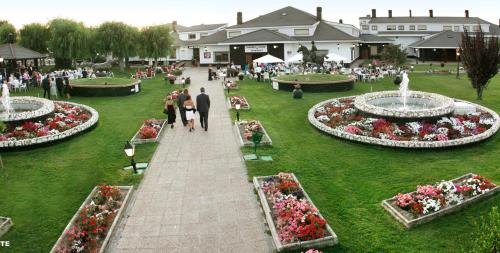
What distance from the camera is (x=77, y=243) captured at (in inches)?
A: 332

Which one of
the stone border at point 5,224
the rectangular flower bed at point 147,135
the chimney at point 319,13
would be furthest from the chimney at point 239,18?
the stone border at point 5,224

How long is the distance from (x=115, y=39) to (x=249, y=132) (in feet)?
115

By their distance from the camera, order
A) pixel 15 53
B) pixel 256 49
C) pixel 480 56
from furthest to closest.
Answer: pixel 256 49, pixel 15 53, pixel 480 56

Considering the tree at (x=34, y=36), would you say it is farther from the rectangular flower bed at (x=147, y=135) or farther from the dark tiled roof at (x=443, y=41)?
the dark tiled roof at (x=443, y=41)

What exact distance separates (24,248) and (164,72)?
4021cm

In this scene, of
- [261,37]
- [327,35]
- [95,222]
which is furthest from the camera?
[327,35]

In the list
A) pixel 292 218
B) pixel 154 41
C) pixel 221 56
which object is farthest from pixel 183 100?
pixel 221 56

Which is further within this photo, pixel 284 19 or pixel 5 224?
pixel 284 19

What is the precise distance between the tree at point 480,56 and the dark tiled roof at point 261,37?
2835 cm

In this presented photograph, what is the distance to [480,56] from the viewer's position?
2366cm

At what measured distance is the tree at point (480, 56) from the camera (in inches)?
920

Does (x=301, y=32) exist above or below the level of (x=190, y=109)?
above

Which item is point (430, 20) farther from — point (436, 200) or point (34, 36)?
point (436, 200)

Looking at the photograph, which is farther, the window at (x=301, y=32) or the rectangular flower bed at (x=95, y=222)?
the window at (x=301, y=32)
